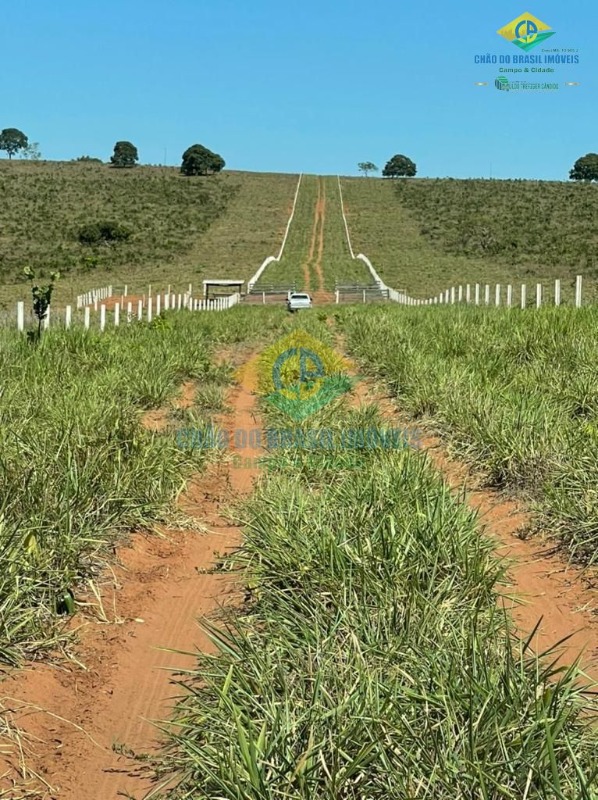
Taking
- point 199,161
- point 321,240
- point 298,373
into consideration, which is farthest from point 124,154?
point 298,373

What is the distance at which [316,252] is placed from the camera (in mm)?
60688

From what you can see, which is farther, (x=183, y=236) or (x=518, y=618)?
(x=183, y=236)

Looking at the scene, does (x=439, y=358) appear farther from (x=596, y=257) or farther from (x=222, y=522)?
(x=596, y=257)

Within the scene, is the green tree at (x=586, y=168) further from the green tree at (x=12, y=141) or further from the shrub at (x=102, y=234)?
the green tree at (x=12, y=141)

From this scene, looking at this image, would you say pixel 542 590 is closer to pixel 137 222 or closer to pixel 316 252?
pixel 316 252

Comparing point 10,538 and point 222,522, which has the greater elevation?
point 10,538

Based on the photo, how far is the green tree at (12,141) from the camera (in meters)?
137

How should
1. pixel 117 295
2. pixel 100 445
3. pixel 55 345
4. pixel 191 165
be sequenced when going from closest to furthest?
pixel 100 445 → pixel 55 345 → pixel 117 295 → pixel 191 165

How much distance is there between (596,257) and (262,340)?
37.8m

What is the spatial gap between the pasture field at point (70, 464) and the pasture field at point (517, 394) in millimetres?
2087

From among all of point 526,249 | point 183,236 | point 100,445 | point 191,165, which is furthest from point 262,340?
point 191,165

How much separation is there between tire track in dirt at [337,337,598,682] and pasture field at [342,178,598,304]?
25731 millimetres

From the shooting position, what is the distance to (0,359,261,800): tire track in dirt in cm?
238

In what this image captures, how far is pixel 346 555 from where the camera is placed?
3.11 meters
